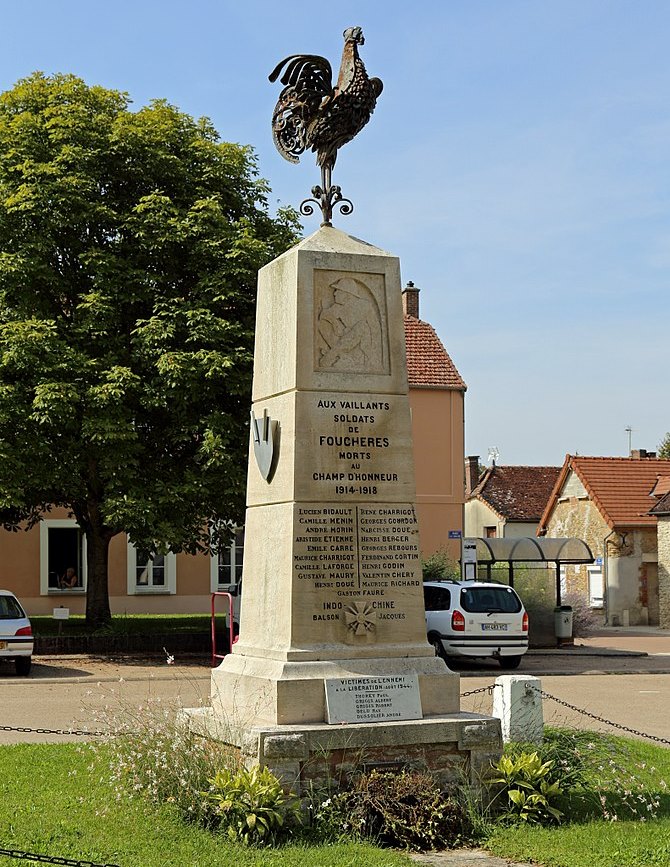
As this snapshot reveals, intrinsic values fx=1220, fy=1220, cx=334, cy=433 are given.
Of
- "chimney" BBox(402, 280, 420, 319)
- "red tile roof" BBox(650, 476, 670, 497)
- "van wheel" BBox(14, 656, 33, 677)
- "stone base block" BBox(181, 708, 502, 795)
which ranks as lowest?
"van wheel" BBox(14, 656, 33, 677)

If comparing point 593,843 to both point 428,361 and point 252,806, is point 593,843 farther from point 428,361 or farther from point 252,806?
point 428,361

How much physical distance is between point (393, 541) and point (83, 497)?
53.4 feet

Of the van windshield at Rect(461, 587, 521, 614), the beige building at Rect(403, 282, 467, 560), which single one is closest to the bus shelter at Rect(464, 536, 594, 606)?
the van windshield at Rect(461, 587, 521, 614)

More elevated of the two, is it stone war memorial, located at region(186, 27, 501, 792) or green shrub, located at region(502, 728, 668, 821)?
stone war memorial, located at region(186, 27, 501, 792)

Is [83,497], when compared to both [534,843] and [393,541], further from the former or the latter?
[534,843]

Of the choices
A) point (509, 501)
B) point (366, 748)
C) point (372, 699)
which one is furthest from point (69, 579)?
point (366, 748)

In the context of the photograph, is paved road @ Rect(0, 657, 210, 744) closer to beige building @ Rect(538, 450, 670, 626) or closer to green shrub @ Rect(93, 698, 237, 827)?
green shrub @ Rect(93, 698, 237, 827)

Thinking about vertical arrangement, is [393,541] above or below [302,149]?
below

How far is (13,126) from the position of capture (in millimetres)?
25141

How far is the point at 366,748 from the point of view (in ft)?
28.6

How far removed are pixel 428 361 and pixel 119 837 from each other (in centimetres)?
3665

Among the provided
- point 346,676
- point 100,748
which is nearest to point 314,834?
point 346,676

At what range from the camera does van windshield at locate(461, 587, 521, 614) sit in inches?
901

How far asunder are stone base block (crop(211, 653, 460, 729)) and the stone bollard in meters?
0.80
